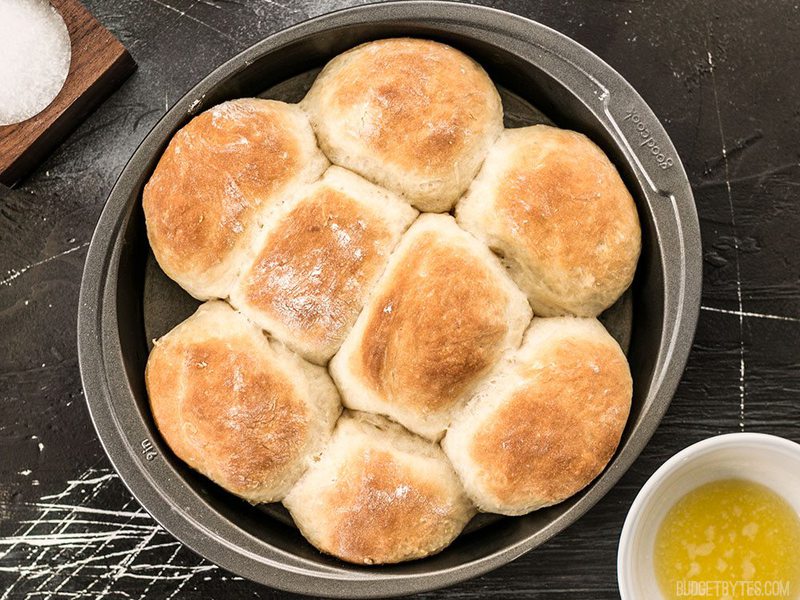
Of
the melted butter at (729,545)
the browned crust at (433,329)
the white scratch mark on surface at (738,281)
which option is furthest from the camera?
the white scratch mark on surface at (738,281)

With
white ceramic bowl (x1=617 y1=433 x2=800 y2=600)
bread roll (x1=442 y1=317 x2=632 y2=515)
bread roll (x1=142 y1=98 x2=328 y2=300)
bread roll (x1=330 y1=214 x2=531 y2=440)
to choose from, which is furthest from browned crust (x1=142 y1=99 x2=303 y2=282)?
white ceramic bowl (x1=617 y1=433 x2=800 y2=600)

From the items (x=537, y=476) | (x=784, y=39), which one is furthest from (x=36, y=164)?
(x=784, y=39)

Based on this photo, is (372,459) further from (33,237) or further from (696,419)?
(33,237)

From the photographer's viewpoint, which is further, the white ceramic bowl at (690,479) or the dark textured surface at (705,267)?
the dark textured surface at (705,267)

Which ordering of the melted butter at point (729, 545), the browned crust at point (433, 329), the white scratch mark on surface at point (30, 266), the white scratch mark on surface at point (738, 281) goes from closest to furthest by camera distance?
the browned crust at point (433, 329) < the melted butter at point (729, 545) < the white scratch mark on surface at point (738, 281) < the white scratch mark on surface at point (30, 266)

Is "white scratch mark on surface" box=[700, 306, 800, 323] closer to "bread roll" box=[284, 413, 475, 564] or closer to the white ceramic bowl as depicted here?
the white ceramic bowl

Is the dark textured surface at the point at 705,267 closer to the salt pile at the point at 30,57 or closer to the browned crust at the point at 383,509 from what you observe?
the salt pile at the point at 30,57

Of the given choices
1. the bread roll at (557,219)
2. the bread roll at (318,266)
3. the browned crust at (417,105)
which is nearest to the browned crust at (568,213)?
the bread roll at (557,219)

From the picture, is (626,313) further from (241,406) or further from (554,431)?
(241,406)
